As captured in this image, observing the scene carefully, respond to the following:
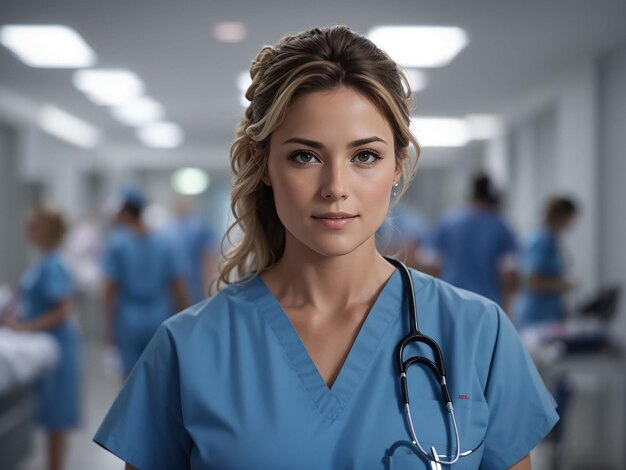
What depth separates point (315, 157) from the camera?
0.98 metres

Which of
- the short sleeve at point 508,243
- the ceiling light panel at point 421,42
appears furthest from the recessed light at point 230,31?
the short sleeve at point 508,243

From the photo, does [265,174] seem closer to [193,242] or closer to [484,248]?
[484,248]

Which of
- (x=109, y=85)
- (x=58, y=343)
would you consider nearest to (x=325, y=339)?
(x=58, y=343)

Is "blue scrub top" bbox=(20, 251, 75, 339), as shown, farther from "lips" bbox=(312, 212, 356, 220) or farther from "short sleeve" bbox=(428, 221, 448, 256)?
"lips" bbox=(312, 212, 356, 220)

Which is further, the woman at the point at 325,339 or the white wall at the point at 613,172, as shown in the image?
the white wall at the point at 613,172

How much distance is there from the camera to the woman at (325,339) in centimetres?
96

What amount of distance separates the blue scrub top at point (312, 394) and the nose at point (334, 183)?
8.5 inches

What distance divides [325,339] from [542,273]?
296 cm

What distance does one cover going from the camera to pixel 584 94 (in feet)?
14.9

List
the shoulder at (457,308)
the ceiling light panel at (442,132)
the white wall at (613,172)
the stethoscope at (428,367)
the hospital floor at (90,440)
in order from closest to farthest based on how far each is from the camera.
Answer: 1. the stethoscope at (428,367)
2. the shoulder at (457,308)
3. the hospital floor at (90,440)
4. the white wall at (613,172)
5. the ceiling light panel at (442,132)

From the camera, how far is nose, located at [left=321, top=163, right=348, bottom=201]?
954 mm

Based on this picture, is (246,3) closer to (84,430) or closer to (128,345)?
(128,345)

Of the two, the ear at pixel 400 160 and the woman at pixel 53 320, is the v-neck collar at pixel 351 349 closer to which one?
the ear at pixel 400 160

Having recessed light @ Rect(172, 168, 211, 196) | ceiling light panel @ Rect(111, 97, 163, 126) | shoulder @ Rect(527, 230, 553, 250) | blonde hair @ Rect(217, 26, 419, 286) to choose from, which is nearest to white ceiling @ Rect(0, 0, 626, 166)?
ceiling light panel @ Rect(111, 97, 163, 126)
